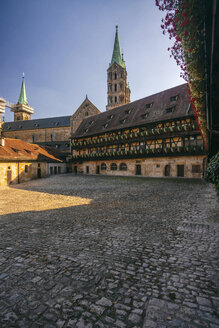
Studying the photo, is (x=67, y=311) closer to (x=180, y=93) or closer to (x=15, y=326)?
(x=15, y=326)

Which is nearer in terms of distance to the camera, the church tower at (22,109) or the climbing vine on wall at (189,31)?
the climbing vine on wall at (189,31)

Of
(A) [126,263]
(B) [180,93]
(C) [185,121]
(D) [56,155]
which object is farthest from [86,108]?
(A) [126,263]

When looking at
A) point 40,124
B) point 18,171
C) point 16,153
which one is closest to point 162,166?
point 18,171

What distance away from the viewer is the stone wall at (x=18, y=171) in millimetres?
23031

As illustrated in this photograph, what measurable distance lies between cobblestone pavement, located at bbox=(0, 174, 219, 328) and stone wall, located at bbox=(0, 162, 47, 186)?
1897 cm

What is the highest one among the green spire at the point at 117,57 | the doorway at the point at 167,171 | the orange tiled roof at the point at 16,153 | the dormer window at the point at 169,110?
the green spire at the point at 117,57

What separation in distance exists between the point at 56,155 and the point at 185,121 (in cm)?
2629

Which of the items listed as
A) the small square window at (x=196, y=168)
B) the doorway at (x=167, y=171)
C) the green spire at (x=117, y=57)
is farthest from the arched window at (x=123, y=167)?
the green spire at (x=117, y=57)

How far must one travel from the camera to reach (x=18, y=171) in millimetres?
25047

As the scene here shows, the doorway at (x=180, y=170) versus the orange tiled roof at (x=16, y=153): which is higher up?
the orange tiled roof at (x=16, y=153)

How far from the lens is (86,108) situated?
45.4 meters

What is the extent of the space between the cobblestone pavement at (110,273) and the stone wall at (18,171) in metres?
19.0

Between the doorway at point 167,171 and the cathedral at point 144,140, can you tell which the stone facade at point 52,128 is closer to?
the cathedral at point 144,140

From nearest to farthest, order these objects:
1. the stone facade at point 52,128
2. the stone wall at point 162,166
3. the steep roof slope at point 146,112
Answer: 1. the stone wall at point 162,166
2. the steep roof slope at point 146,112
3. the stone facade at point 52,128
